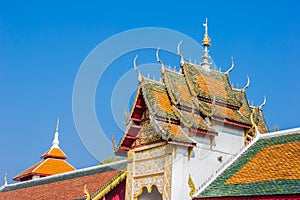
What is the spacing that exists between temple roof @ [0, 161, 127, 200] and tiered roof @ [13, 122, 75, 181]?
10.9 feet

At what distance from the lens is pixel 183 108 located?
53.9 ft

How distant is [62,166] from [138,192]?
65.0ft

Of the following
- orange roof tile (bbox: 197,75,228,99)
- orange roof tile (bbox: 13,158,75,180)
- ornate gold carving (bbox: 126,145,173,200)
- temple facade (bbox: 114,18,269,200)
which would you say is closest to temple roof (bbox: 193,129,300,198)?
temple facade (bbox: 114,18,269,200)

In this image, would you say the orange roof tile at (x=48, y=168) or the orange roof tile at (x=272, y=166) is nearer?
the orange roof tile at (x=272, y=166)

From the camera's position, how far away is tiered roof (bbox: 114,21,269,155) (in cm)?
1584

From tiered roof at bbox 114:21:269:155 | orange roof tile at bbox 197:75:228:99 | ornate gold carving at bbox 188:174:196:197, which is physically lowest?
ornate gold carving at bbox 188:174:196:197

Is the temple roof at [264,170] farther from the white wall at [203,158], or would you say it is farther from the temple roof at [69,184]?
the temple roof at [69,184]

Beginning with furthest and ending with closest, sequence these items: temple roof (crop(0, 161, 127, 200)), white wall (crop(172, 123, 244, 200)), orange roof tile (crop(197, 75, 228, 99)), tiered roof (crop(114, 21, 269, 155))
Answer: temple roof (crop(0, 161, 127, 200)) < orange roof tile (crop(197, 75, 228, 99)) < tiered roof (crop(114, 21, 269, 155)) < white wall (crop(172, 123, 244, 200))

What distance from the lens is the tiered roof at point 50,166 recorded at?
33703 mm

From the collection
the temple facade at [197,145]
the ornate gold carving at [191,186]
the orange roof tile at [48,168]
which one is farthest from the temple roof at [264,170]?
the orange roof tile at [48,168]

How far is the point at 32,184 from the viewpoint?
29000 millimetres

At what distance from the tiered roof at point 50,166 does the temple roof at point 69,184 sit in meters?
3.33

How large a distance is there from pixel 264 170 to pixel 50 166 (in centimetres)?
2289

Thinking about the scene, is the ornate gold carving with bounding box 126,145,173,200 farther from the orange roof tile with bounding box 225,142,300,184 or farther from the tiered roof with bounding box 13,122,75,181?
the tiered roof with bounding box 13,122,75,181
